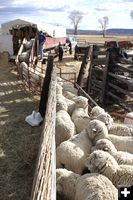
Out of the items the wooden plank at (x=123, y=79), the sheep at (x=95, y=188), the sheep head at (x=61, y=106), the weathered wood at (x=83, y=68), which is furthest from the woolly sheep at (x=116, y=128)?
the weathered wood at (x=83, y=68)

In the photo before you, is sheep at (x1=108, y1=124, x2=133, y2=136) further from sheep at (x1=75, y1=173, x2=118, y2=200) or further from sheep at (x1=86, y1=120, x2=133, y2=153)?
sheep at (x1=75, y1=173, x2=118, y2=200)

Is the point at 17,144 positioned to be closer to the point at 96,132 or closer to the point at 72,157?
the point at 96,132

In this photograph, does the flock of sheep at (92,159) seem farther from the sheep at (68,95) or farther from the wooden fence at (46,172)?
the sheep at (68,95)

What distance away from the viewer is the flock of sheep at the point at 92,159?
4738 millimetres

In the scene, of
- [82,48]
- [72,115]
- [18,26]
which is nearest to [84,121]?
[72,115]

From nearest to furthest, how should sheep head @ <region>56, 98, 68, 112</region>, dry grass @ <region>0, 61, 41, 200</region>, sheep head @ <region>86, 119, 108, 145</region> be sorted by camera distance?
dry grass @ <region>0, 61, 41, 200</region>, sheep head @ <region>86, 119, 108, 145</region>, sheep head @ <region>56, 98, 68, 112</region>

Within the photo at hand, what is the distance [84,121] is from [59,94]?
248 cm

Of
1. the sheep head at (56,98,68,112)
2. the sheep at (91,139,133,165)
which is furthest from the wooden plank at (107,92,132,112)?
the sheep at (91,139,133,165)

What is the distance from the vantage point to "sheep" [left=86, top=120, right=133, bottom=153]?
6.47 m

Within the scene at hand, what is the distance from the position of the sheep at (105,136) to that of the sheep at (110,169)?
128cm

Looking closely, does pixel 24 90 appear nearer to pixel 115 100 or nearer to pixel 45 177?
pixel 115 100

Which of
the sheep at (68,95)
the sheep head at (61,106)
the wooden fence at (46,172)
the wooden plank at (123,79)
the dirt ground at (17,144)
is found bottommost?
the dirt ground at (17,144)

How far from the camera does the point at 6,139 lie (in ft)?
28.1

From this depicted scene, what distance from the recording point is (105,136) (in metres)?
6.65
